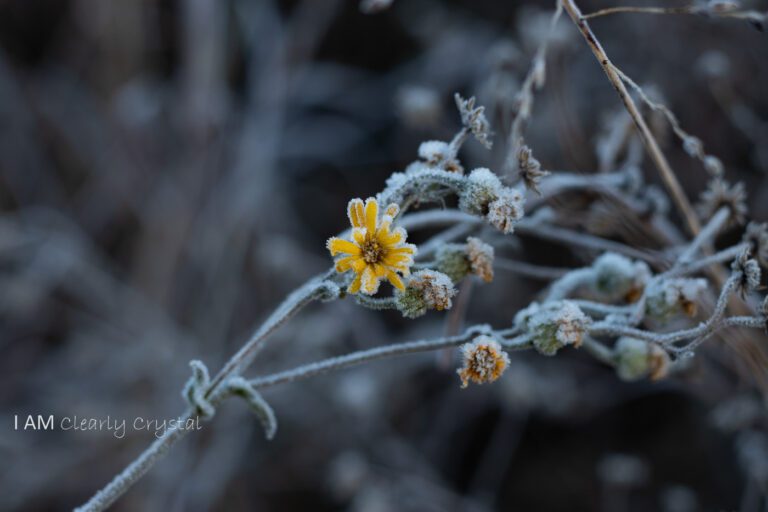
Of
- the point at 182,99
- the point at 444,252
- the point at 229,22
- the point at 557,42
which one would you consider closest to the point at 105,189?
the point at 182,99

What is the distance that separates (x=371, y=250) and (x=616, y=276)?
2.45 ft

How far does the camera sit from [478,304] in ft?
12.0

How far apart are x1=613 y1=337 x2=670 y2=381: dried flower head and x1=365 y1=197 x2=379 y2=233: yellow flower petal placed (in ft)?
2.54

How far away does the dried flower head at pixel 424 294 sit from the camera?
4.65 ft

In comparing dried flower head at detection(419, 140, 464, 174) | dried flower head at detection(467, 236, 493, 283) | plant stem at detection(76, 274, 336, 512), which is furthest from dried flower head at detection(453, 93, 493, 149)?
plant stem at detection(76, 274, 336, 512)

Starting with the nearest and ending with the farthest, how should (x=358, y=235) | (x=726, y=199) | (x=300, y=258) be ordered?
(x=358, y=235) → (x=726, y=199) → (x=300, y=258)

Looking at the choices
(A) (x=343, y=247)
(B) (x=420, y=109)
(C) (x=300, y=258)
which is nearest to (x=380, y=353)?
(A) (x=343, y=247)

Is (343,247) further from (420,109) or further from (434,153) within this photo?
(420,109)

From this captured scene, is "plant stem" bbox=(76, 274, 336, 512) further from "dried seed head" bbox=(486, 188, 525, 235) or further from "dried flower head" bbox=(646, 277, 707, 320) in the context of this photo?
"dried flower head" bbox=(646, 277, 707, 320)

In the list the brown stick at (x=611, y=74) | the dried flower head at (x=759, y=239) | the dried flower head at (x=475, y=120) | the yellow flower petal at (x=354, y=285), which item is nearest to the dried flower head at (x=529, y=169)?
the dried flower head at (x=475, y=120)

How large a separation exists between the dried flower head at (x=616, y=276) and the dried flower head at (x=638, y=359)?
5.0 inches

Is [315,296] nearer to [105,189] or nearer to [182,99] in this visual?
[182,99]

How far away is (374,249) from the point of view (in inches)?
54.1

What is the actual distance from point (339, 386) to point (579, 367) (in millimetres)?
1226
